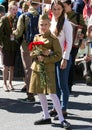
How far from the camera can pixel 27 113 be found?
24.0 feet

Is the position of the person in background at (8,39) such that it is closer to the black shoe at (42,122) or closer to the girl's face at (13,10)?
the girl's face at (13,10)

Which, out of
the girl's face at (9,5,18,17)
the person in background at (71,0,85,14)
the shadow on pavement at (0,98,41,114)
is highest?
the girl's face at (9,5,18,17)

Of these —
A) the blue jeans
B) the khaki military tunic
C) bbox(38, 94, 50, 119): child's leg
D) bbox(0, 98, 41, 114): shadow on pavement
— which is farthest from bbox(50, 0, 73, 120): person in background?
bbox(0, 98, 41, 114): shadow on pavement

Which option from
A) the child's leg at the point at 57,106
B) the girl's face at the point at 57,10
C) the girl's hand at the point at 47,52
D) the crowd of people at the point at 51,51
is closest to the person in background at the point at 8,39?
the crowd of people at the point at 51,51

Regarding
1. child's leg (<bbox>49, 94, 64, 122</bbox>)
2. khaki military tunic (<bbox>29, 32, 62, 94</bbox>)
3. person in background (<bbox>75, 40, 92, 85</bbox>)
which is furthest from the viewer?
person in background (<bbox>75, 40, 92, 85</bbox>)

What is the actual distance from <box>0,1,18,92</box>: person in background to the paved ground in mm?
528

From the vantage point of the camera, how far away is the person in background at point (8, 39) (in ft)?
29.2

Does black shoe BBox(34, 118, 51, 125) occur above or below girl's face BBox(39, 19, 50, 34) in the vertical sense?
below

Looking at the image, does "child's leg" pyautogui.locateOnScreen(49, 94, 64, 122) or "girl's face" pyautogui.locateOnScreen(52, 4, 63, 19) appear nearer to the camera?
"child's leg" pyautogui.locateOnScreen(49, 94, 64, 122)

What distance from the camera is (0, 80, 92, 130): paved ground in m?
6.53

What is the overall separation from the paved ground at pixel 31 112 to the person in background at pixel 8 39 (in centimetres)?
53

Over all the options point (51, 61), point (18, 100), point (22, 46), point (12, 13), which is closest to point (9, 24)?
point (12, 13)

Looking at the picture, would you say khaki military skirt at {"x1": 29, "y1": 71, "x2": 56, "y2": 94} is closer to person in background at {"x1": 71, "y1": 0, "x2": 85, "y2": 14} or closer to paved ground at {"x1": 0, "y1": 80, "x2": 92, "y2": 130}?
paved ground at {"x1": 0, "y1": 80, "x2": 92, "y2": 130}

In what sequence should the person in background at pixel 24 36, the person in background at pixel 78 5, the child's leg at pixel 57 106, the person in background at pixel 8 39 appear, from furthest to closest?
the person in background at pixel 78 5 < the person in background at pixel 8 39 < the person in background at pixel 24 36 < the child's leg at pixel 57 106
